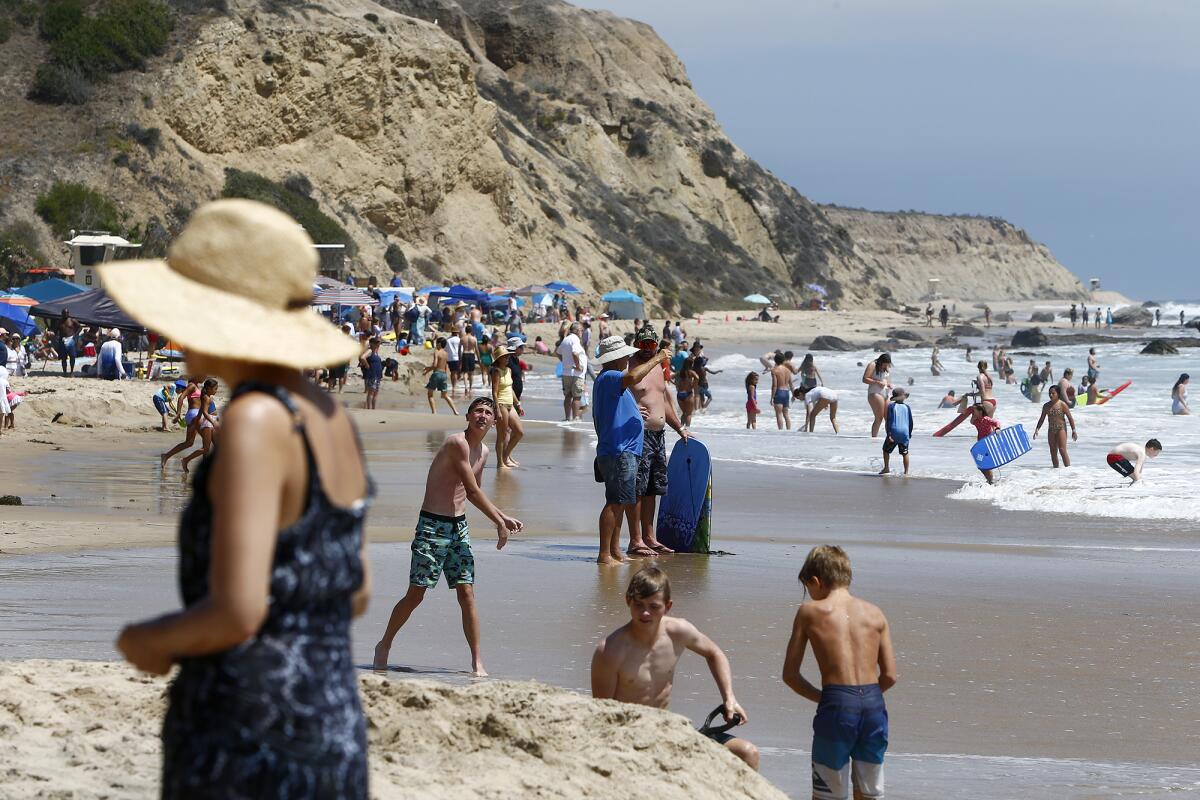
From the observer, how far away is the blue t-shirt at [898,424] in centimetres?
1820

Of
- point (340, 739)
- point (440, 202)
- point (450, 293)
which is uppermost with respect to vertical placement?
point (440, 202)

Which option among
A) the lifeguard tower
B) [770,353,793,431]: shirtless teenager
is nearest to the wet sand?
[770,353,793,431]: shirtless teenager

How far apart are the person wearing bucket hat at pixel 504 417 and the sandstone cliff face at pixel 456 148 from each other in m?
28.5

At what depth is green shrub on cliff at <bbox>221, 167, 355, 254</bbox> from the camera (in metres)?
49.5

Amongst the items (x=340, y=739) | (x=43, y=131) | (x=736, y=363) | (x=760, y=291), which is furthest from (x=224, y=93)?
(x=340, y=739)

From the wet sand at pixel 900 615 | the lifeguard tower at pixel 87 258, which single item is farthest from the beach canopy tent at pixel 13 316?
the wet sand at pixel 900 615

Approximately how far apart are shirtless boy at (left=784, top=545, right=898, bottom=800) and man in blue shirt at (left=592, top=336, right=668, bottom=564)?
17.0 feet

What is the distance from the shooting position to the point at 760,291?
81625mm

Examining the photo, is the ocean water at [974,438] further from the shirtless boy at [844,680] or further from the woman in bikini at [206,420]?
the shirtless boy at [844,680]

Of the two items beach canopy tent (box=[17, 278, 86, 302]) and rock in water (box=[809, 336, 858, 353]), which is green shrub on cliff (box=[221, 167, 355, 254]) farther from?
rock in water (box=[809, 336, 858, 353])

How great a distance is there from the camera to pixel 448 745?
4965 mm

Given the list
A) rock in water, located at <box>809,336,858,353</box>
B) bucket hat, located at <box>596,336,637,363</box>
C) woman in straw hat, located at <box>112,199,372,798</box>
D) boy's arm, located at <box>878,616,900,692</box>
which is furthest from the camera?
rock in water, located at <box>809,336,858,353</box>

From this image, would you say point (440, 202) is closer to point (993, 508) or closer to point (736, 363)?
point (736, 363)

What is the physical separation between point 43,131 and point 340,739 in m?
48.5
